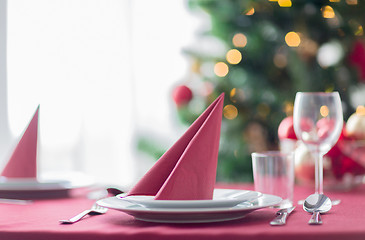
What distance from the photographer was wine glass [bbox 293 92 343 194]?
1006 mm

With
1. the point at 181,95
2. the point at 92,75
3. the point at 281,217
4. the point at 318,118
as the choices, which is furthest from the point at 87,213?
the point at 92,75

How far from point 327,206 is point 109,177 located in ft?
10.3

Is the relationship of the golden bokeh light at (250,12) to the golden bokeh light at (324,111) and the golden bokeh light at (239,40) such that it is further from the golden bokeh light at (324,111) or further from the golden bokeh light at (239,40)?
the golden bokeh light at (324,111)

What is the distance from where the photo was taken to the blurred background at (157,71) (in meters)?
2.43

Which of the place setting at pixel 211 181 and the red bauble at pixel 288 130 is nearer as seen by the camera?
the place setting at pixel 211 181

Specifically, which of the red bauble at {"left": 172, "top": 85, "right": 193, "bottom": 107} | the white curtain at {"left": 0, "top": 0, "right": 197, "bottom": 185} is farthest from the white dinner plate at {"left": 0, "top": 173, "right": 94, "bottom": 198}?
the white curtain at {"left": 0, "top": 0, "right": 197, "bottom": 185}

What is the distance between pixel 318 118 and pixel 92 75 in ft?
9.17

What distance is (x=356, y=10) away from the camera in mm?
2340

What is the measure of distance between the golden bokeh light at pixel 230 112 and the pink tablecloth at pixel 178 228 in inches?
63.1

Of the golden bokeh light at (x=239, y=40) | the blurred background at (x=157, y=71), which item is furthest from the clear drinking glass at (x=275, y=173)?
the golden bokeh light at (x=239, y=40)

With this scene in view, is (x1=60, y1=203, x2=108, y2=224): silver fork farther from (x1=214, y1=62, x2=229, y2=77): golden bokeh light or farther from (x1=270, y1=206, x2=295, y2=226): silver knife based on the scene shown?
(x1=214, y1=62, x2=229, y2=77): golden bokeh light

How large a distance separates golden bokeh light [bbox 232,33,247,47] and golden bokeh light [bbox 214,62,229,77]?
134 millimetres

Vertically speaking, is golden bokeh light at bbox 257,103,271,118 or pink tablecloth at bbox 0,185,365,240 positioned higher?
golden bokeh light at bbox 257,103,271,118

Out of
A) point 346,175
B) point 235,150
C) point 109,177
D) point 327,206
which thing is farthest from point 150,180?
point 109,177
